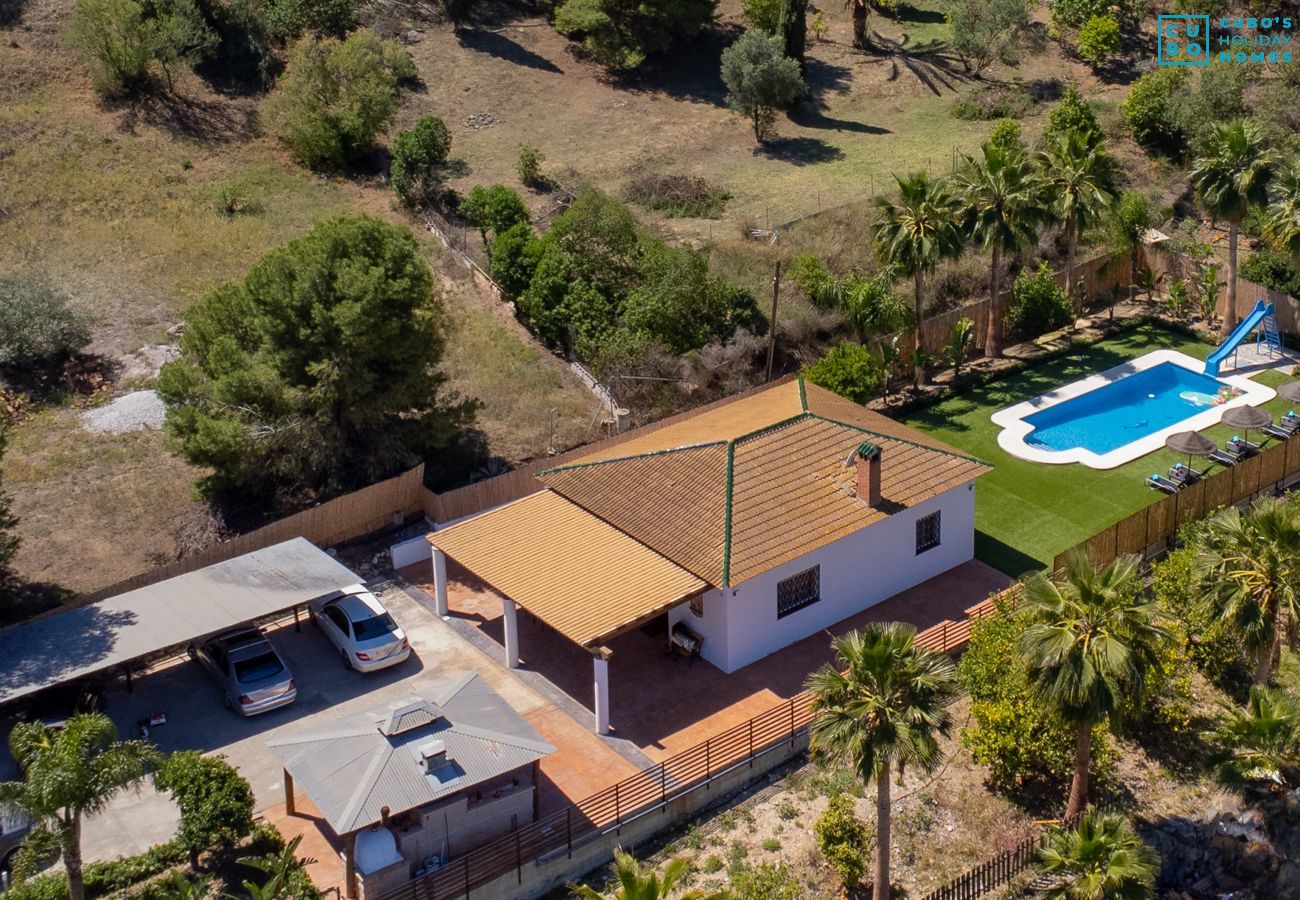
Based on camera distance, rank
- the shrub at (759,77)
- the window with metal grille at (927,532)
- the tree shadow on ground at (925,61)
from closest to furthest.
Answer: the window with metal grille at (927,532) → the shrub at (759,77) → the tree shadow on ground at (925,61)

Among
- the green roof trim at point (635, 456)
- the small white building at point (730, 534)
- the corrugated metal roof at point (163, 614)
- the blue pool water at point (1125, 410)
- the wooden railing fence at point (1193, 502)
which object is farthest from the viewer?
the blue pool water at point (1125, 410)

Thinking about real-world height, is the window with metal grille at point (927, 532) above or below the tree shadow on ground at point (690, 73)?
below

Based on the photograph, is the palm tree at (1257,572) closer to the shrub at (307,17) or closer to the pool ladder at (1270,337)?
the pool ladder at (1270,337)

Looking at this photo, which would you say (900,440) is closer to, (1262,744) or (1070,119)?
(1262,744)

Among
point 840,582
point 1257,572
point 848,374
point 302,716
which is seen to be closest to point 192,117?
point 848,374

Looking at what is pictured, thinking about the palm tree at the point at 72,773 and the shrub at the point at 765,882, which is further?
the shrub at the point at 765,882

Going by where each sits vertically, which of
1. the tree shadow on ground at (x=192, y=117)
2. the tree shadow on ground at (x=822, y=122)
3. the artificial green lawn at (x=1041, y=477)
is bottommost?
the artificial green lawn at (x=1041, y=477)

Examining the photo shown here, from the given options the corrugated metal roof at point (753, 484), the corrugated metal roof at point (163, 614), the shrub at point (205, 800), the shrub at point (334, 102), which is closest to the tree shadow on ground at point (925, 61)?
the shrub at point (334, 102)
